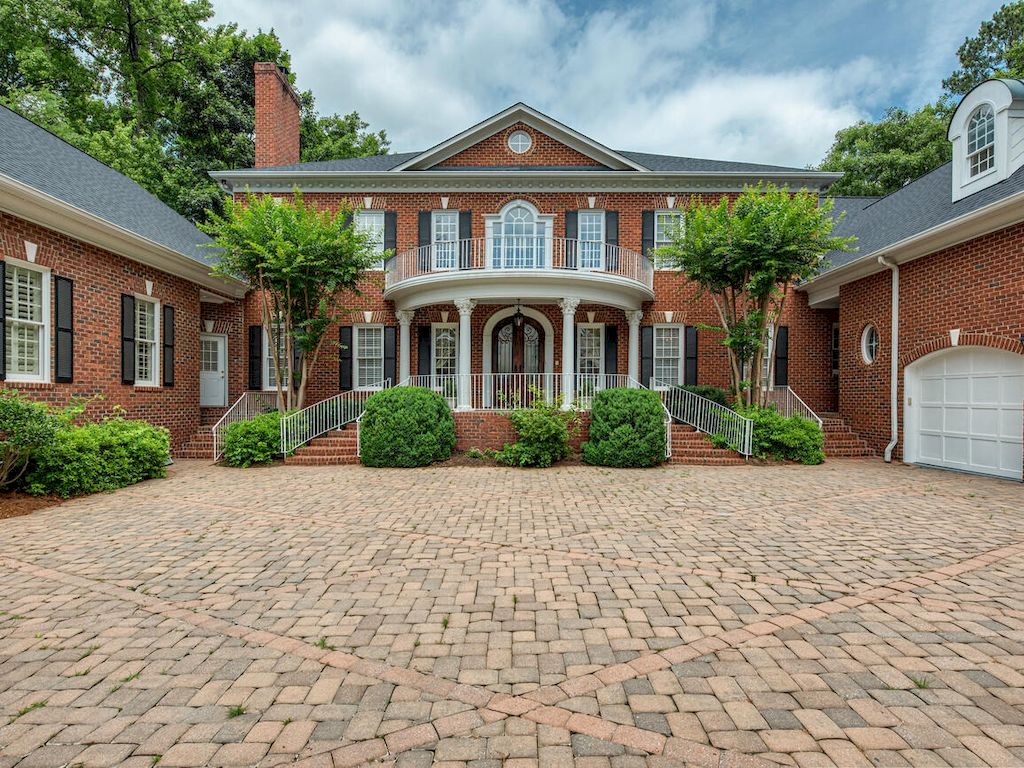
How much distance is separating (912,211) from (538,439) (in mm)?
10882

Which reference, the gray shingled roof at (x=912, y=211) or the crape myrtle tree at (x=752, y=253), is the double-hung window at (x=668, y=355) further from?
the gray shingled roof at (x=912, y=211)

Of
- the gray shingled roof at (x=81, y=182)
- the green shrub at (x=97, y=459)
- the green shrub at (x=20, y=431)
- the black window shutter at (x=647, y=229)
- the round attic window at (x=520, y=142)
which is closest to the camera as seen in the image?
the green shrub at (x=20, y=431)

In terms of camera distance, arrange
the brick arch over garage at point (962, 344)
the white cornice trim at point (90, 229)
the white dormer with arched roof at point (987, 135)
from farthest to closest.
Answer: the white dormer with arched roof at point (987, 135) → the brick arch over garage at point (962, 344) → the white cornice trim at point (90, 229)

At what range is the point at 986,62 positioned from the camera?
28.7 metres

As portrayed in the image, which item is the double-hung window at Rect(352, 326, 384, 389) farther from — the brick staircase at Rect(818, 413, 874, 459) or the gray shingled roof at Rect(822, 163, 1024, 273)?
the gray shingled roof at Rect(822, 163, 1024, 273)

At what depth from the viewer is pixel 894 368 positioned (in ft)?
37.0

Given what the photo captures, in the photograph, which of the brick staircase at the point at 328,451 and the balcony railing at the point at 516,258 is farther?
the balcony railing at the point at 516,258

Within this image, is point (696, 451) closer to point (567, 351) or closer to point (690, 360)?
point (567, 351)

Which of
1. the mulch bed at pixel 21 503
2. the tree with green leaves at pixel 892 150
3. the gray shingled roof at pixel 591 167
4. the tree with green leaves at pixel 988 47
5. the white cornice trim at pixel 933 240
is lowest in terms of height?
the mulch bed at pixel 21 503

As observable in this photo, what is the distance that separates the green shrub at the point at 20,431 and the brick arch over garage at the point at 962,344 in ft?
50.6

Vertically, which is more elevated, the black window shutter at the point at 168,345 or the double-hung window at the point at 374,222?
the double-hung window at the point at 374,222

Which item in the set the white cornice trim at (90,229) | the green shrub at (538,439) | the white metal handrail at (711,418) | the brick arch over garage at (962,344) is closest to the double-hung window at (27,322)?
the white cornice trim at (90,229)

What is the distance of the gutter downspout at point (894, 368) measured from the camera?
1118 centimetres

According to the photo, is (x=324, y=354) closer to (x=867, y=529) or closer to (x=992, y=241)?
(x=867, y=529)
